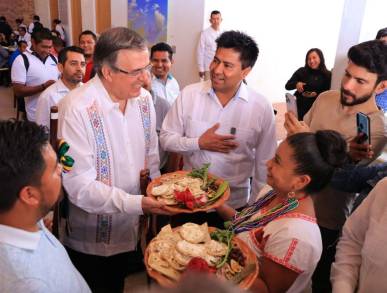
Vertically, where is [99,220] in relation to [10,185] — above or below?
below

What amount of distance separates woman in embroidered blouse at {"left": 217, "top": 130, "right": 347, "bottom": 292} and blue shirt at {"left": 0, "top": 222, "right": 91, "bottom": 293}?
2.01ft

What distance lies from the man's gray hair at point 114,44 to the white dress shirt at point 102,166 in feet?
0.38

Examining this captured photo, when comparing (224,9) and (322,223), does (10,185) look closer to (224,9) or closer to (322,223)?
(322,223)

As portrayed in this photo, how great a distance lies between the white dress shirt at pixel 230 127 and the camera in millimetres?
2004

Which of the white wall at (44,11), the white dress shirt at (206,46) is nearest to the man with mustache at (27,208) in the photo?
the white dress shirt at (206,46)

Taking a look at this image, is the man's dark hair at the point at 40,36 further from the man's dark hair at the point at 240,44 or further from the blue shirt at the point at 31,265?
the blue shirt at the point at 31,265

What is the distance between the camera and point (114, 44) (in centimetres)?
154

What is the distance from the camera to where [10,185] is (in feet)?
2.94

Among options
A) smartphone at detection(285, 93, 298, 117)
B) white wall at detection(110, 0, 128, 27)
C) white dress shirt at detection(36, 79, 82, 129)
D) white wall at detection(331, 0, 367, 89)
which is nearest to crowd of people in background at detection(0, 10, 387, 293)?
smartphone at detection(285, 93, 298, 117)

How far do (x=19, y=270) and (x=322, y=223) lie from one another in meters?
1.58

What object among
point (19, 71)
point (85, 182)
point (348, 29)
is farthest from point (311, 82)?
point (85, 182)

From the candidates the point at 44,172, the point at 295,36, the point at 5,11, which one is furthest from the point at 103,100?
the point at 5,11

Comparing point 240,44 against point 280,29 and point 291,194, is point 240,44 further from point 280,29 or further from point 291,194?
point 280,29

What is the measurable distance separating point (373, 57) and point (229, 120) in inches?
31.3
